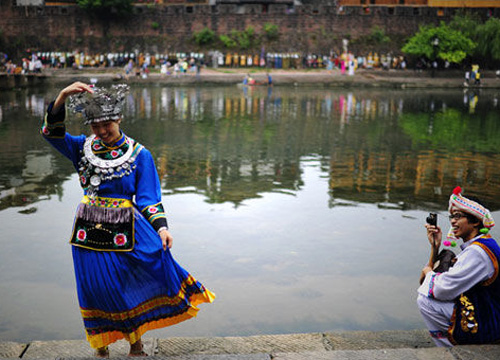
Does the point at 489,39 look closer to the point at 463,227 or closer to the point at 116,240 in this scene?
the point at 463,227

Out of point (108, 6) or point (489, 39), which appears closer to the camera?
point (489, 39)

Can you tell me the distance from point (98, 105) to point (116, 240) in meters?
0.72

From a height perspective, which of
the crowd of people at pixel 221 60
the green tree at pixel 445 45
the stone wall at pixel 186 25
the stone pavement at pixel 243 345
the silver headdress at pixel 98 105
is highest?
the stone wall at pixel 186 25

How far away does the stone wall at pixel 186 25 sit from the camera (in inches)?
1764

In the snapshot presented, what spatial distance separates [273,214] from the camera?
654cm

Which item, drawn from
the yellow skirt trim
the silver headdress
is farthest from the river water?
the silver headdress

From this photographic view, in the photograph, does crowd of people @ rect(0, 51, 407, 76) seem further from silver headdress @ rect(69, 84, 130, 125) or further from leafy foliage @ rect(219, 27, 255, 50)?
silver headdress @ rect(69, 84, 130, 125)

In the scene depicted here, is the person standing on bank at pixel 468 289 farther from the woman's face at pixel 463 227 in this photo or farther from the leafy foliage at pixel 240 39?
the leafy foliage at pixel 240 39

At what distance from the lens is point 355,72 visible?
1396 inches

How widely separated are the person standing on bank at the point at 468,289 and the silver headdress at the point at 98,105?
1.90 metres

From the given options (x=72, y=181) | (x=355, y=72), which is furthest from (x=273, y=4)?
(x=72, y=181)

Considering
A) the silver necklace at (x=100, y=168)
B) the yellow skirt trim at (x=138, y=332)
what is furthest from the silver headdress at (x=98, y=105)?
the yellow skirt trim at (x=138, y=332)

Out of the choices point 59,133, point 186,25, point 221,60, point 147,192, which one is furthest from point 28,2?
point 147,192

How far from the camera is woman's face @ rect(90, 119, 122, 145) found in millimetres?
2949
